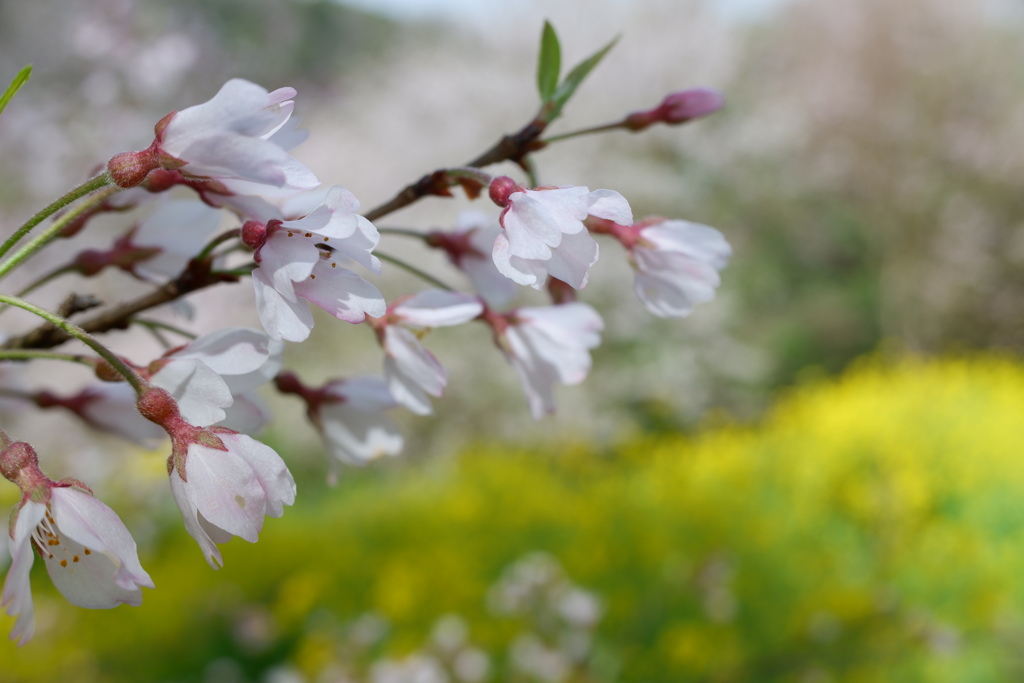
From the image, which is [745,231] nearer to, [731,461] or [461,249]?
[731,461]

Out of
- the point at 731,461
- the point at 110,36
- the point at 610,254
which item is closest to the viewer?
the point at 731,461

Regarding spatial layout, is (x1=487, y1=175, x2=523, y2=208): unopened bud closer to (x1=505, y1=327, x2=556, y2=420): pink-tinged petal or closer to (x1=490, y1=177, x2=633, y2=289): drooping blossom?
(x1=490, y1=177, x2=633, y2=289): drooping blossom

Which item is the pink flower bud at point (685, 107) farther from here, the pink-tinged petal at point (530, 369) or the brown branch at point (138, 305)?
the brown branch at point (138, 305)

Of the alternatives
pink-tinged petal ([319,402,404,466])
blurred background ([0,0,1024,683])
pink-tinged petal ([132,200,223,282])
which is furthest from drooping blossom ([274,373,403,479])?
blurred background ([0,0,1024,683])

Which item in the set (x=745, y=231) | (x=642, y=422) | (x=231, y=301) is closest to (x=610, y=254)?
(x=642, y=422)

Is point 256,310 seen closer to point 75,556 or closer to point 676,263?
point 75,556

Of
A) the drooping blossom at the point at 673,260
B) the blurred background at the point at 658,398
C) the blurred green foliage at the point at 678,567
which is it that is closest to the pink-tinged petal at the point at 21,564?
the drooping blossom at the point at 673,260
